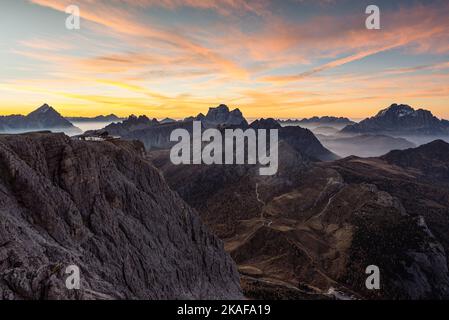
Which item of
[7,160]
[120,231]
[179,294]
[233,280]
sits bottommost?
[233,280]

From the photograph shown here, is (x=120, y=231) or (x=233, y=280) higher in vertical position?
(x=120, y=231)

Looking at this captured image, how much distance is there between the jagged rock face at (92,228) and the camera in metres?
52.0

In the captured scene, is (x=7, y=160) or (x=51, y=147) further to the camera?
(x=51, y=147)

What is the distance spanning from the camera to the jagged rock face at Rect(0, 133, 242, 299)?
2046 inches

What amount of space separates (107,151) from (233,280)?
6355 centimetres

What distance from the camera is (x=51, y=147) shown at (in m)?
81.4

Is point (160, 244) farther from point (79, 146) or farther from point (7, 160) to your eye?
point (7, 160)

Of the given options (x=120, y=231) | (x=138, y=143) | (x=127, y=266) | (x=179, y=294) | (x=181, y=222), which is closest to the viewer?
(x=127, y=266)

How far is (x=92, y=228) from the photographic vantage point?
77.8 m
